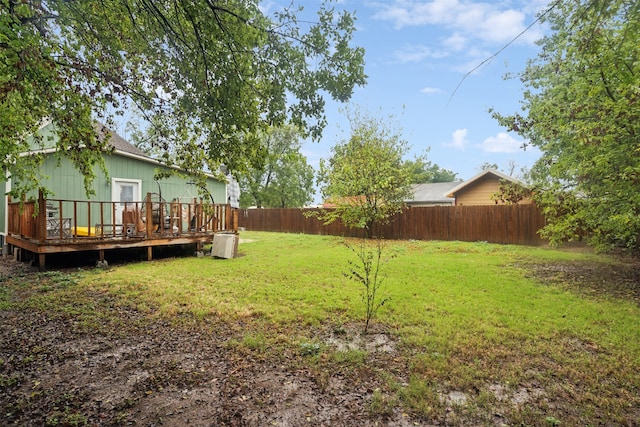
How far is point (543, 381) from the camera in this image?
2.54 metres

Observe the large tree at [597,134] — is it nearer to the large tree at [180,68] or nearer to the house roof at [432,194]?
the large tree at [180,68]

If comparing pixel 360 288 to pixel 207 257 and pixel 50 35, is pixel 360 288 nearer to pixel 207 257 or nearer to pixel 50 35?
pixel 207 257

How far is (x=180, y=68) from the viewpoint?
3600 mm

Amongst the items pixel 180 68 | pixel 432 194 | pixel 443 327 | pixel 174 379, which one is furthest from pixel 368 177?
pixel 432 194

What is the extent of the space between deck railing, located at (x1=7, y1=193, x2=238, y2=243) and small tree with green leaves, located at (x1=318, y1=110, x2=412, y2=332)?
5.37m

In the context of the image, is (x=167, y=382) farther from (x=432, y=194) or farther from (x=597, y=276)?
(x=432, y=194)

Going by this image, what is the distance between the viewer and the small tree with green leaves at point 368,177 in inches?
520

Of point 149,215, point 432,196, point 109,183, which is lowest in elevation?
point 149,215

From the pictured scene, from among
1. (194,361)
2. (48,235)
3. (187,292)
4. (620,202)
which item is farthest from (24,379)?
(620,202)

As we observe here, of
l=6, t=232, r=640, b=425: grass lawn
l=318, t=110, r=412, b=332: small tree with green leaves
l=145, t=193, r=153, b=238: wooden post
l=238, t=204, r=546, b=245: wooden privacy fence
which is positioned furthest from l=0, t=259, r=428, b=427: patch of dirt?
l=238, t=204, r=546, b=245: wooden privacy fence

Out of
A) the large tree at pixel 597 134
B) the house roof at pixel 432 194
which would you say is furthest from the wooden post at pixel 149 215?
the house roof at pixel 432 194

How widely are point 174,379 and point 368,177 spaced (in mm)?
11418

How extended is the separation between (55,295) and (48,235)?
3.00 m

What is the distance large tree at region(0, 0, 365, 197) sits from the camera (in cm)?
315
